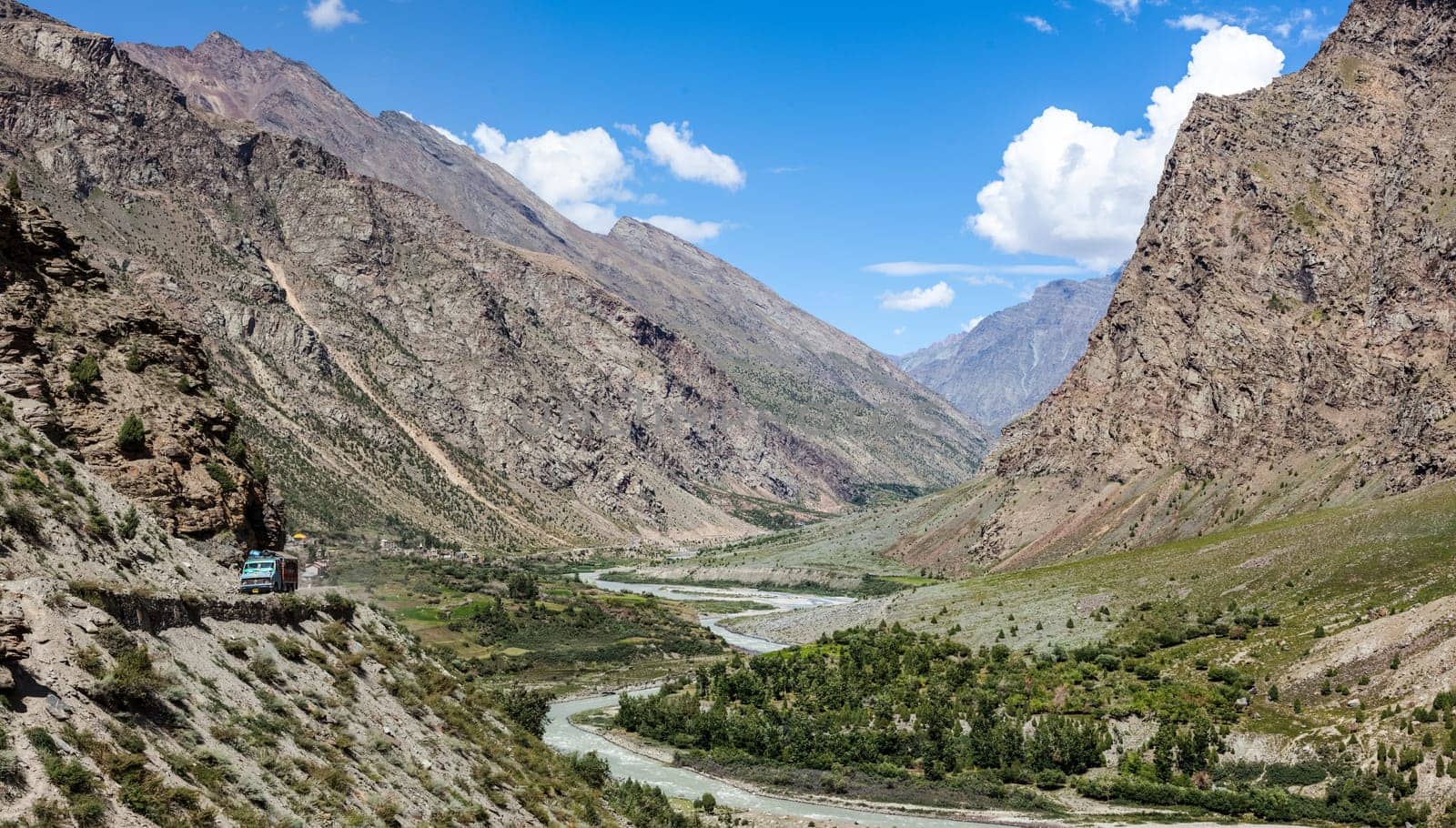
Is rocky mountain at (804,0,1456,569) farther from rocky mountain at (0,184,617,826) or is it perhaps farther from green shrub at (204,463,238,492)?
green shrub at (204,463,238,492)

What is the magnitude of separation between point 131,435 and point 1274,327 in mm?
140263

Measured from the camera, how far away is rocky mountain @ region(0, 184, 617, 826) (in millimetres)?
16828

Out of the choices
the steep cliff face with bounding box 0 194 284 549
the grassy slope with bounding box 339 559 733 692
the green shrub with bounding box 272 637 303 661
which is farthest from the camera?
the grassy slope with bounding box 339 559 733 692

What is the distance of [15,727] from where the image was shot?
50.8 feet

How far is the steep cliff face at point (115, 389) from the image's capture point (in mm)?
30219

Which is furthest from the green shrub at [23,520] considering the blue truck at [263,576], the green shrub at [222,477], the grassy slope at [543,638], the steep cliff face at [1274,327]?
the steep cliff face at [1274,327]

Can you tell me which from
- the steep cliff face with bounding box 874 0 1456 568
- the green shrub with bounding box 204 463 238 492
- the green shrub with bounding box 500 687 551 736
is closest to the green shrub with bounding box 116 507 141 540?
the green shrub with bounding box 204 463 238 492

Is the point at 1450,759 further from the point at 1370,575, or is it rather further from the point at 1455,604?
the point at 1370,575

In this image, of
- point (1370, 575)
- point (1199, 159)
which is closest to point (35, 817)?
point (1370, 575)

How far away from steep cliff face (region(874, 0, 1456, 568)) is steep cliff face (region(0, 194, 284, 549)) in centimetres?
10054

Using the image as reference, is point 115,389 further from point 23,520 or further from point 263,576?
point 23,520

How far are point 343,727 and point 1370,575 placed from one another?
238 ft

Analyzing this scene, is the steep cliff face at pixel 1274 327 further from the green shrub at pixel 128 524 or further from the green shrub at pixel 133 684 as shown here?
the green shrub at pixel 133 684

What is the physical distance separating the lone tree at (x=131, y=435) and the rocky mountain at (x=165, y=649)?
0.14m
